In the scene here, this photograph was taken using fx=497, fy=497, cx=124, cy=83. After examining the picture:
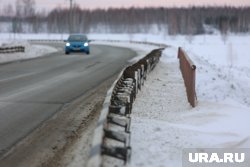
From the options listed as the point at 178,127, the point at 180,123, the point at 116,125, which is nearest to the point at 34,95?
the point at 180,123

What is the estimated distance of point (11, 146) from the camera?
328 inches

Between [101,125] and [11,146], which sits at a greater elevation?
[101,125]

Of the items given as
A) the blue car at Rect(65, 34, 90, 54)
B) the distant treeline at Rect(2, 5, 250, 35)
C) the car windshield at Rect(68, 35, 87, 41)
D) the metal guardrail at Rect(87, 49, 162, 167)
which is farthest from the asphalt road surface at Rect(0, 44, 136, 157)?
the distant treeline at Rect(2, 5, 250, 35)

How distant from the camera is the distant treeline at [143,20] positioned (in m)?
165

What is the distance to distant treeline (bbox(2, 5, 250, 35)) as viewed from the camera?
164750 millimetres

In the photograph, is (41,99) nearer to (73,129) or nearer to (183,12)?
(73,129)

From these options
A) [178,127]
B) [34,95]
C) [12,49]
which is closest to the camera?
[178,127]

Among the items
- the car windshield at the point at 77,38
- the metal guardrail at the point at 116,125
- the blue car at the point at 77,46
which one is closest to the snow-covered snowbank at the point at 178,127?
the metal guardrail at the point at 116,125

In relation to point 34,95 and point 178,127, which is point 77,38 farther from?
point 178,127

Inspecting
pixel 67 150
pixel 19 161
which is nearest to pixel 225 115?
pixel 67 150

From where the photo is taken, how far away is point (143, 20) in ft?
626

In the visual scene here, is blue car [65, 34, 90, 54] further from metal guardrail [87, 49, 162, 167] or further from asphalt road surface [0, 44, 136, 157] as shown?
metal guardrail [87, 49, 162, 167]

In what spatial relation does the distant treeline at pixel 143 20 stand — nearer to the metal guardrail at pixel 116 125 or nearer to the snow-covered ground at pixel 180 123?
the snow-covered ground at pixel 180 123

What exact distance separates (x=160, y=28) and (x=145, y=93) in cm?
17093
